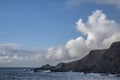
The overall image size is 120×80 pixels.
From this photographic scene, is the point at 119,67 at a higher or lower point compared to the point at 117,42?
lower

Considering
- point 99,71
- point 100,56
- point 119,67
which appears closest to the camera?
point 119,67

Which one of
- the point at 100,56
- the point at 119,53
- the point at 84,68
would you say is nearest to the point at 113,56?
the point at 119,53

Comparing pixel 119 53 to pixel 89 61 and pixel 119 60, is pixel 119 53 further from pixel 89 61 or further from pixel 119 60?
pixel 89 61

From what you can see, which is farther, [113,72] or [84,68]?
[84,68]

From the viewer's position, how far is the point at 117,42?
597 ft

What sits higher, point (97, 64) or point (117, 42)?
point (117, 42)

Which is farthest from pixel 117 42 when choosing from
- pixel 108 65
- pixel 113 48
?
pixel 108 65

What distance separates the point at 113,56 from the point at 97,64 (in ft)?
43.1

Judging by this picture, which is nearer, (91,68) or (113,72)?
(113,72)

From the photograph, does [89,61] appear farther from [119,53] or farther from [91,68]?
[119,53]

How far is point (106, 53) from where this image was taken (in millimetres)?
182750

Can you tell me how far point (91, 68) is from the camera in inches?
7387

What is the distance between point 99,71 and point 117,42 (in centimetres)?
2214

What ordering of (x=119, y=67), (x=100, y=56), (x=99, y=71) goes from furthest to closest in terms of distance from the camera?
1. (x=100, y=56)
2. (x=99, y=71)
3. (x=119, y=67)
